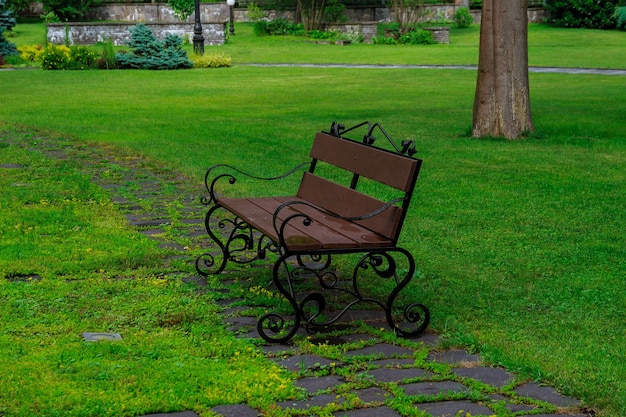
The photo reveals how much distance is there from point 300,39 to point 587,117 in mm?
27234

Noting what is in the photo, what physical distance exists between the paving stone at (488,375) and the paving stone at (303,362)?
0.67 meters

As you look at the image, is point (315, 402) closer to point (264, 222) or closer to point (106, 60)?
point (264, 222)

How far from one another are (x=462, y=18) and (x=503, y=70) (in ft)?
123

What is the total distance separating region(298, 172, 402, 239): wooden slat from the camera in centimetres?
579

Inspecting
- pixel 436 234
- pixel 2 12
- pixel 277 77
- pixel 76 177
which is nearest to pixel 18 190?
pixel 76 177

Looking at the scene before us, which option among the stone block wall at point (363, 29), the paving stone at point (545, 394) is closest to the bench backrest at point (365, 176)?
the paving stone at point (545, 394)

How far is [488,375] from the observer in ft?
16.0

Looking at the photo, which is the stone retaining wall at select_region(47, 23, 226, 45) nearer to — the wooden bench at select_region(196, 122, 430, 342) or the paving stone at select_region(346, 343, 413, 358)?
the wooden bench at select_region(196, 122, 430, 342)

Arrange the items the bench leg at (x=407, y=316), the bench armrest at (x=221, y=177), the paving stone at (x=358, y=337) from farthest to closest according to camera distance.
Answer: the bench armrest at (x=221, y=177) < the bench leg at (x=407, y=316) < the paving stone at (x=358, y=337)

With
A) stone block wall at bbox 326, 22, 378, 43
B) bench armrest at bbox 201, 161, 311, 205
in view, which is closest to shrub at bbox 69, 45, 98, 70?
stone block wall at bbox 326, 22, 378, 43

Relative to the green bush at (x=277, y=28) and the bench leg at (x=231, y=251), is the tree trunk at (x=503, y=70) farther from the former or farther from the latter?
the green bush at (x=277, y=28)

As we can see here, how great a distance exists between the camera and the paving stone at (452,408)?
14.4 feet

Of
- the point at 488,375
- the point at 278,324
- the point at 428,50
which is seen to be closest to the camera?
the point at 488,375

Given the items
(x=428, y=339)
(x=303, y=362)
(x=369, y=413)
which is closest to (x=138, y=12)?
(x=428, y=339)
